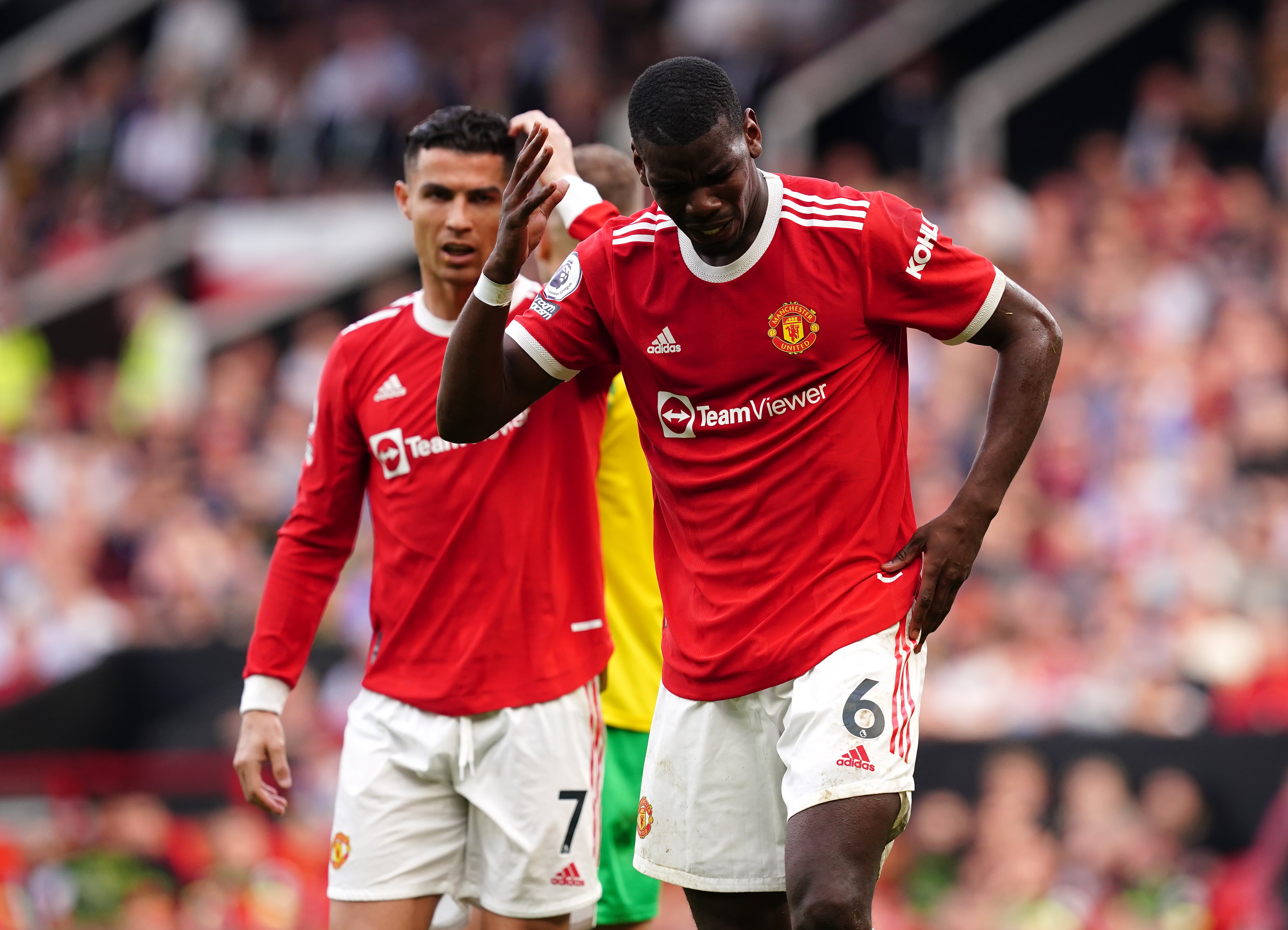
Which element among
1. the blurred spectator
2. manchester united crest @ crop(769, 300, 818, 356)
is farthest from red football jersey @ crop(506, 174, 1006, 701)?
the blurred spectator

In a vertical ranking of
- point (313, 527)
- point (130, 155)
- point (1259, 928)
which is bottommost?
point (1259, 928)

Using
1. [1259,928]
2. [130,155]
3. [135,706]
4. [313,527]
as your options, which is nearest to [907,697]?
[313,527]

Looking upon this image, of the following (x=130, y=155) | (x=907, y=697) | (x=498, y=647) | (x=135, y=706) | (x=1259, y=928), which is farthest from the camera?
(x=130, y=155)

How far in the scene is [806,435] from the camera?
395 cm

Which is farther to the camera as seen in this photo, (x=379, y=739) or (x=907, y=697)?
(x=379, y=739)

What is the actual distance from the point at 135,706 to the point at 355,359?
8356 millimetres

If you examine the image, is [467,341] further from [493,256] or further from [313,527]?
[313,527]

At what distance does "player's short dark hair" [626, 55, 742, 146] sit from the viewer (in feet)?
12.1

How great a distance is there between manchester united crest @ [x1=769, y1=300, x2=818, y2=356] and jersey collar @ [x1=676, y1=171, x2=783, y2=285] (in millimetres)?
127

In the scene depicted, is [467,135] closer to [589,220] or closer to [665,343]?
[589,220]

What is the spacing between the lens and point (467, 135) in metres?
4.91

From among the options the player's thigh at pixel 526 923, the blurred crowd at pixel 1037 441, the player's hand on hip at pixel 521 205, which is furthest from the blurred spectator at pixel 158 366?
the player's hand on hip at pixel 521 205

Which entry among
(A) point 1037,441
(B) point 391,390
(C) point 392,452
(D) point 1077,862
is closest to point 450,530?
(C) point 392,452

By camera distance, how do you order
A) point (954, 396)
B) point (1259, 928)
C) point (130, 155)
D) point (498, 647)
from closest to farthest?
point (498, 647) → point (1259, 928) → point (954, 396) → point (130, 155)
